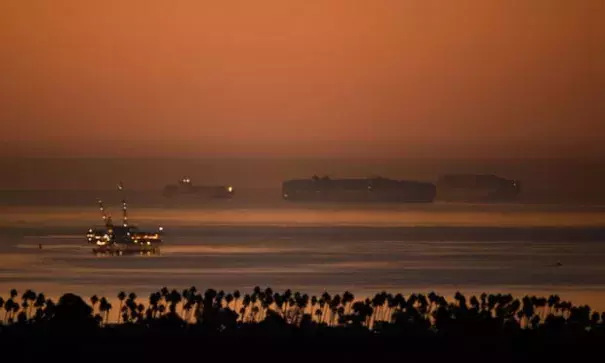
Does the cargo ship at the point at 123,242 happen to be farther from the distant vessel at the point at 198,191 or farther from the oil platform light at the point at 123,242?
the distant vessel at the point at 198,191

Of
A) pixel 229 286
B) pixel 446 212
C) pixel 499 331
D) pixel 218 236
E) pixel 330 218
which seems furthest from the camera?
pixel 446 212

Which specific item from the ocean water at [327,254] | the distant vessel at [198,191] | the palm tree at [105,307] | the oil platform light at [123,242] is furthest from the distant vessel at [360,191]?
the palm tree at [105,307]

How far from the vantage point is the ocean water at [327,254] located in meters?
41.2

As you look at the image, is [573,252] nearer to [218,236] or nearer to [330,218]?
[218,236]

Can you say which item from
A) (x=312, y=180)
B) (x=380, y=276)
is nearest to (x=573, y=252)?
(x=380, y=276)

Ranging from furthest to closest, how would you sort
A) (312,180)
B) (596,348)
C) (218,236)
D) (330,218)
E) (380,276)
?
(312,180) < (330,218) < (218,236) < (380,276) < (596,348)

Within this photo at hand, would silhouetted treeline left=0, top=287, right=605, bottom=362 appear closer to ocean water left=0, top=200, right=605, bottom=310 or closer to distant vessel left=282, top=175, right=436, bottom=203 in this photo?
ocean water left=0, top=200, right=605, bottom=310

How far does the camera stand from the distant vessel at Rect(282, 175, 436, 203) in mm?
121881

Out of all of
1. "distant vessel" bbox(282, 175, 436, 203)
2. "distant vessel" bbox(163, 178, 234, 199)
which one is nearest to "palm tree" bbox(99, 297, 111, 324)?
"distant vessel" bbox(282, 175, 436, 203)

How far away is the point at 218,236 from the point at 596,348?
4426 centimetres

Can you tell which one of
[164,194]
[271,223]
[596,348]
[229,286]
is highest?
[164,194]

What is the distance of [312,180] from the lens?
13175cm

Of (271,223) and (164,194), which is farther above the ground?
(164,194)

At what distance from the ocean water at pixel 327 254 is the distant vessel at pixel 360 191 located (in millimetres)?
29701
